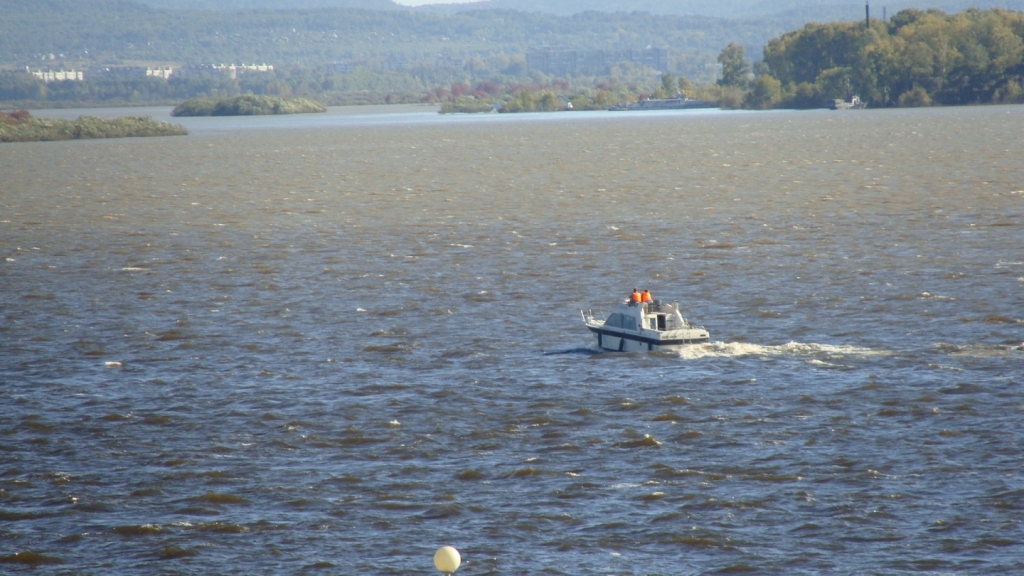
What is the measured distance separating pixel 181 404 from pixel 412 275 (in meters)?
18.9

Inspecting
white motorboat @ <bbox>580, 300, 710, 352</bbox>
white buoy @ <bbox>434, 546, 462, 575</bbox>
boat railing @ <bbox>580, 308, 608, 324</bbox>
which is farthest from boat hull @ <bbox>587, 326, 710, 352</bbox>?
white buoy @ <bbox>434, 546, 462, 575</bbox>

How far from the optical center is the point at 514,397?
28.6 m

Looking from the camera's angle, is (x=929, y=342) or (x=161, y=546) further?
(x=929, y=342)

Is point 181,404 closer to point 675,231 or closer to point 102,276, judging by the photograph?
point 102,276

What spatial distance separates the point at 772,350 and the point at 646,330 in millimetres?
3084

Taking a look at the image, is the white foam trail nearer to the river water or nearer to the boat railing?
the river water

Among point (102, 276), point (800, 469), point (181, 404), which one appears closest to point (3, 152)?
point (102, 276)

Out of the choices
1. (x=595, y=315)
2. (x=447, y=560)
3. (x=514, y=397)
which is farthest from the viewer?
(x=595, y=315)

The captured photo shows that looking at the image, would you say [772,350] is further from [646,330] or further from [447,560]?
[447,560]

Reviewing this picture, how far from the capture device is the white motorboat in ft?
108

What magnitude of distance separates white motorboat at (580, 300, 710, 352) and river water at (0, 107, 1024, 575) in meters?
0.42

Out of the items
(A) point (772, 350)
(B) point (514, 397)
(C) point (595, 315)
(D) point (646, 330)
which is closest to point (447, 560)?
(B) point (514, 397)

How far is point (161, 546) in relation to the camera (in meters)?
20.3

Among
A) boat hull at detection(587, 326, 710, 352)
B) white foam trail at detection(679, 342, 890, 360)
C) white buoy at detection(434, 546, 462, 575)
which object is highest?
white buoy at detection(434, 546, 462, 575)
